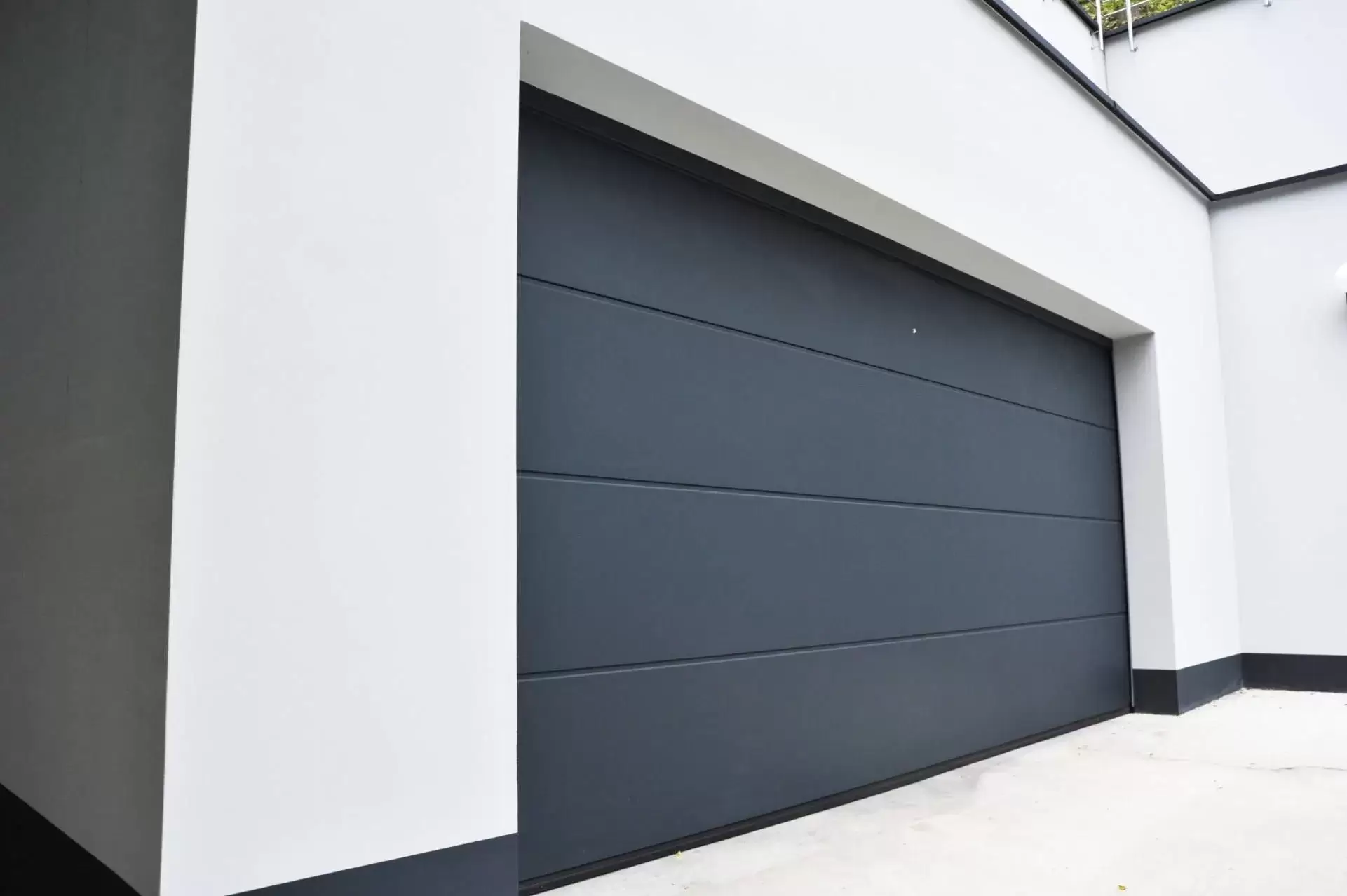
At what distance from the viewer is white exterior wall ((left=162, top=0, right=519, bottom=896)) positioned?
1.46 metres

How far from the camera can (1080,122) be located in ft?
14.4

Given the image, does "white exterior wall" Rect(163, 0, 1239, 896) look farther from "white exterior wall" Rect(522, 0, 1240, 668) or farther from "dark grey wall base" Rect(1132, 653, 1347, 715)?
"dark grey wall base" Rect(1132, 653, 1347, 715)

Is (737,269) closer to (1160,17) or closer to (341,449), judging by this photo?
(341,449)

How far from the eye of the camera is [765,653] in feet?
8.90

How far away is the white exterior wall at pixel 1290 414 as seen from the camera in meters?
5.18

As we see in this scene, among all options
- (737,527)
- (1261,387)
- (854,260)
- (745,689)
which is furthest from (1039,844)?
(1261,387)

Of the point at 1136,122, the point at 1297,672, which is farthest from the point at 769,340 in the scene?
the point at 1297,672

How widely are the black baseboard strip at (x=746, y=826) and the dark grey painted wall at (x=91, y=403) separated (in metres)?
0.93

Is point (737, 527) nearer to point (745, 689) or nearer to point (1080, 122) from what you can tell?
point (745, 689)

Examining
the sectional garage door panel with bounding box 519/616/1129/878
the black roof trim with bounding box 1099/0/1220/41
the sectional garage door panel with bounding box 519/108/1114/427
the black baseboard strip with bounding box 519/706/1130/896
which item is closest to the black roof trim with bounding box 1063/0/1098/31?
the black roof trim with bounding box 1099/0/1220/41

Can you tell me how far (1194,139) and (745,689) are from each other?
5.33m

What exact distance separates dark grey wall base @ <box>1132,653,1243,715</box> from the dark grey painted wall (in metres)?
4.54

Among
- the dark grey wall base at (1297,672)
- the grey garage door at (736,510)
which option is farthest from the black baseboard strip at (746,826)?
the dark grey wall base at (1297,672)

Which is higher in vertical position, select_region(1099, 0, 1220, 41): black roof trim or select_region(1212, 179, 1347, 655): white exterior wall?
select_region(1099, 0, 1220, 41): black roof trim
